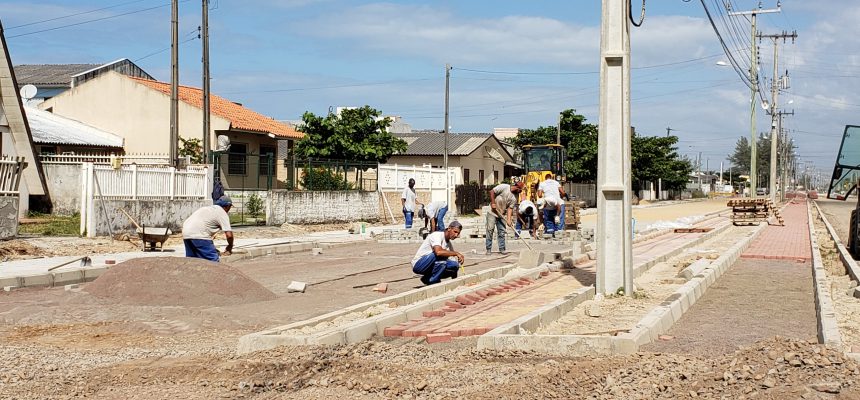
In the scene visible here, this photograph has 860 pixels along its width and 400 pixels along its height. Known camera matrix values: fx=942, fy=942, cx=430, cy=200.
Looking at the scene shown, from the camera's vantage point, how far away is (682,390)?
19.8 feet

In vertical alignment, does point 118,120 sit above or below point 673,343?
above

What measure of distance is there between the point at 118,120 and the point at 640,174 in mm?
44829

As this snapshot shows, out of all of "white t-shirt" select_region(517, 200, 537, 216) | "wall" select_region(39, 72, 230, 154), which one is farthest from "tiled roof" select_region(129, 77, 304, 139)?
"white t-shirt" select_region(517, 200, 537, 216)

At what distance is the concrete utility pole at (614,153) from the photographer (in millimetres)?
10906

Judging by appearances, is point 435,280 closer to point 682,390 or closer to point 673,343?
point 673,343

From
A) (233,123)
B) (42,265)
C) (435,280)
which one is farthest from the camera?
(233,123)

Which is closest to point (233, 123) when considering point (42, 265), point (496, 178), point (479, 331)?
point (42, 265)

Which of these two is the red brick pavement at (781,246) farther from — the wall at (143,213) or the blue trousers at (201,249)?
the wall at (143,213)

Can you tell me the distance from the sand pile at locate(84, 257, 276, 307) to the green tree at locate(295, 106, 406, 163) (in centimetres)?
3160

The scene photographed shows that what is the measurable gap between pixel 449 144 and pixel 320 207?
82.9 ft

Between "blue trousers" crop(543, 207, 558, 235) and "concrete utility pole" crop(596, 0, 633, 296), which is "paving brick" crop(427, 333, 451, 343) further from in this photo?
"blue trousers" crop(543, 207, 558, 235)

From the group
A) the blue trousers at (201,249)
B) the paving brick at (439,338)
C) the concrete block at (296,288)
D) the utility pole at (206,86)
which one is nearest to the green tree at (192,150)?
the utility pole at (206,86)

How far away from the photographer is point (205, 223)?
1256cm

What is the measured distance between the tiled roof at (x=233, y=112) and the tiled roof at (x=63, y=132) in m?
2.80
